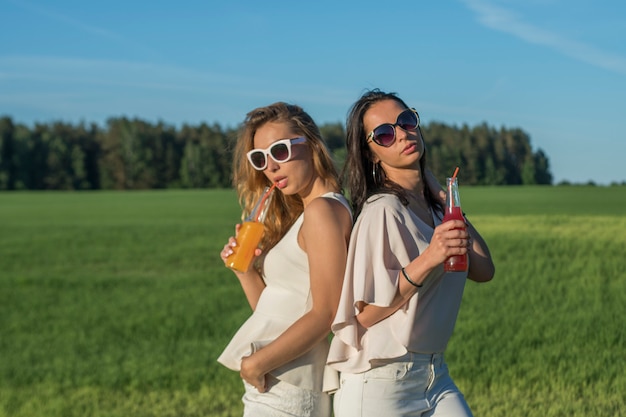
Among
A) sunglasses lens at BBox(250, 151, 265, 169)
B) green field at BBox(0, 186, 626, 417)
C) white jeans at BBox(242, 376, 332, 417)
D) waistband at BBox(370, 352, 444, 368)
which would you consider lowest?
green field at BBox(0, 186, 626, 417)

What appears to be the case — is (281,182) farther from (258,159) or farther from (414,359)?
(414,359)

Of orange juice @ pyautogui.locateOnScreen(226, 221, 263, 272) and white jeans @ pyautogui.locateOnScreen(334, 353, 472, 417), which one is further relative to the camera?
orange juice @ pyautogui.locateOnScreen(226, 221, 263, 272)

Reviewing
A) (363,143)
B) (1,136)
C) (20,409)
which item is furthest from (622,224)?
(1,136)

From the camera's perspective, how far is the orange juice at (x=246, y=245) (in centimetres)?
324

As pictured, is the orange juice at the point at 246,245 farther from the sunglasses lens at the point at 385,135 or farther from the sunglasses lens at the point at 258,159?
the sunglasses lens at the point at 385,135

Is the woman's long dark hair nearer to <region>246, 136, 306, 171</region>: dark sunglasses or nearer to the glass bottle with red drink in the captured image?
<region>246, 136, 306, 171</region>: dark sunglasses

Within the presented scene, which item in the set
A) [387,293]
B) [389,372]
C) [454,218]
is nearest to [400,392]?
[389,372]

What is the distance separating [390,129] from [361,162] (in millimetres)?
151

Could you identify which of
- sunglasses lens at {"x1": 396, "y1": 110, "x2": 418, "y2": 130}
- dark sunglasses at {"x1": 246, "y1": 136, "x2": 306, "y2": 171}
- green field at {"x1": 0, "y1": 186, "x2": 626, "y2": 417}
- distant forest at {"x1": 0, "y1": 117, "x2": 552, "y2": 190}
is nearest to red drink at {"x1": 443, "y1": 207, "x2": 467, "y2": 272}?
sunglasses lens at {"x1": 396, "y1": 110, "x2": 418, "y2": 130}

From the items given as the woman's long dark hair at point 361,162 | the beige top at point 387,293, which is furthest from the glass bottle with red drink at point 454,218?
the woman's long dark hair at point 361,162

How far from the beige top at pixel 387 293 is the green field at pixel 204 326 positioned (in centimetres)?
395

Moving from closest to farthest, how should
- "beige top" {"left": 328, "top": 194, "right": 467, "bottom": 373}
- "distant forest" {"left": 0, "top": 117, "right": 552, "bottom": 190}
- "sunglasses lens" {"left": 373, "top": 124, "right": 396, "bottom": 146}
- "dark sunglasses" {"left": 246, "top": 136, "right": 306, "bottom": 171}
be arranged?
"beige top" {"left": 328, "top": 194, "right": 467, "bottom": 373} < "sunglasses lens" {"left": 373, "top": 124, "right": 396, "bottom": 146} < "dark sunglasses" {"left": 246, "top": 136, "right": 306, "bottom": 171} < "distant forest" {"left": 0, "top": 117, "right": 552, "bottom": 190}

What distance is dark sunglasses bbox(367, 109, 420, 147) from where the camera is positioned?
120 inches

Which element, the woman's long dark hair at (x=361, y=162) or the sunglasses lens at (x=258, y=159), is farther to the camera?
the sunglasses lens at (x=258, y=159)
